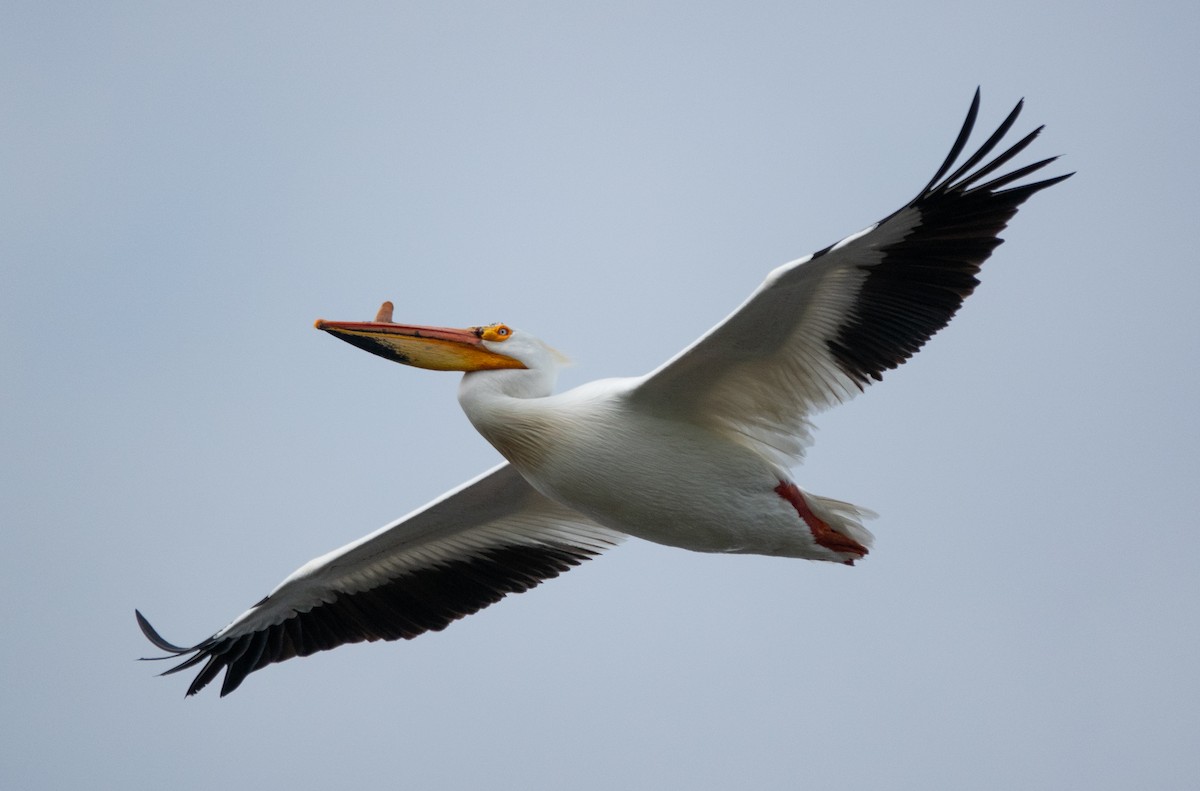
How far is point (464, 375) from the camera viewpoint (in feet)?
29.4

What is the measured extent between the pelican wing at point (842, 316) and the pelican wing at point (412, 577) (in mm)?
1557

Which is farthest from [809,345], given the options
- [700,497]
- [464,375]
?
[464,375]

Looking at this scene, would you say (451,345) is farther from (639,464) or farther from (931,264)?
(931,264)

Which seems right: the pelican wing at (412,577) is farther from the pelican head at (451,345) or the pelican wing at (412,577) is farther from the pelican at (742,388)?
the pelican head at (451,345)

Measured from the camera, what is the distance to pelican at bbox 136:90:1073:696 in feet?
26.4

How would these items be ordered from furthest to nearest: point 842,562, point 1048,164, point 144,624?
point 144,624, point 842,562, point 1048,164

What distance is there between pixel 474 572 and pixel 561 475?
5.44 ft

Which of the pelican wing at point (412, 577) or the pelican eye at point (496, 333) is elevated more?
the pelican eye at point (496, 333)

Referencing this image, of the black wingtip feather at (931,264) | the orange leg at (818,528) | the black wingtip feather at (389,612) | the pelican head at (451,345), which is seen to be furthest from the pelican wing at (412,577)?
the black wingtip feather at (931,264)

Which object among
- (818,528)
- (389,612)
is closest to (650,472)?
(818,528)

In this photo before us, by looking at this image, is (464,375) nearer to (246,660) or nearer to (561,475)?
(561,475)

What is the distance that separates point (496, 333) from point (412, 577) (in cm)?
194

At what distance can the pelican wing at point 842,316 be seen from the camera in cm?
796

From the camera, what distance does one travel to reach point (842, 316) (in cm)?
833
